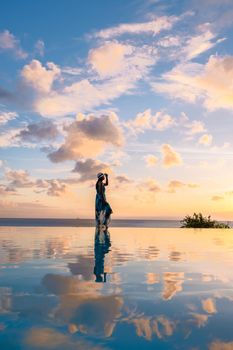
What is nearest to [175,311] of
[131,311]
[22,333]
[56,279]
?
[131,311]

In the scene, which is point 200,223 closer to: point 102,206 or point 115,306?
point 102,206

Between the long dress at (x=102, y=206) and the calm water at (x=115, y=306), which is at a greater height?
the long dress at (x=102, y=206)

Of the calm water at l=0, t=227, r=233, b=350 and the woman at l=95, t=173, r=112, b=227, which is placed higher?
the woman at l=95, t=173, r=112, b=227

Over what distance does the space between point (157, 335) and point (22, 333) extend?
134 cm

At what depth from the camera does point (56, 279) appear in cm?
729

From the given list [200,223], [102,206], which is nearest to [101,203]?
[102,206]

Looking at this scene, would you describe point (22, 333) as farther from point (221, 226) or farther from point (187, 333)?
point (221, 226)

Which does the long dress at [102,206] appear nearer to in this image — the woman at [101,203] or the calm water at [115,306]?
the woman at [101,203]

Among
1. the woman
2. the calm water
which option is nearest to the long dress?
the woman

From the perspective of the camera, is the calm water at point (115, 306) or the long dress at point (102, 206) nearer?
the calm water at point (115, 306)

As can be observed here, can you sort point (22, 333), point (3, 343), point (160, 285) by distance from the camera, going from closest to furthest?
1. point (3, 343)
2. point (22, 333)
3. point (160, 285)

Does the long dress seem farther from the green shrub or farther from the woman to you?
the green shrub

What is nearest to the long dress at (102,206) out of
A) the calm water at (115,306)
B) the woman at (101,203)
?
the woman at (101,203)

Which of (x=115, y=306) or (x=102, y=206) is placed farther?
(x=102, y=206)
